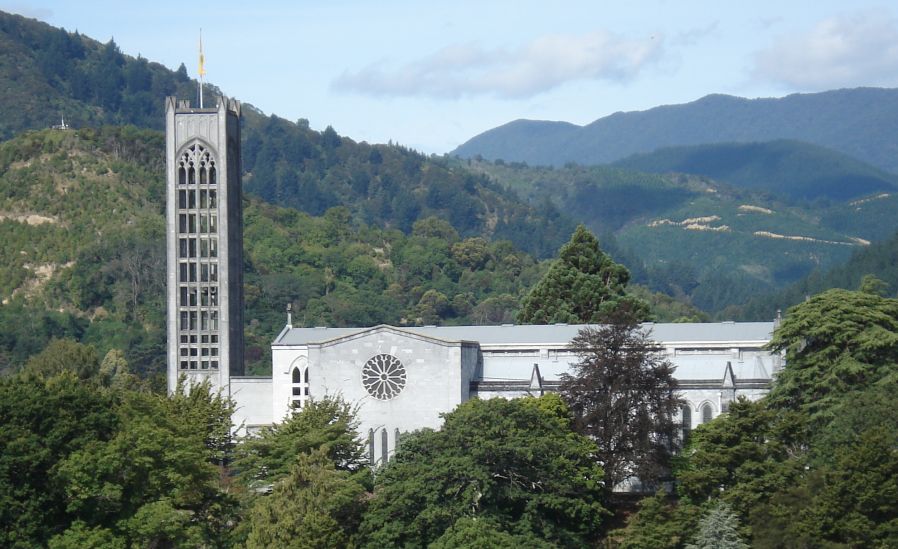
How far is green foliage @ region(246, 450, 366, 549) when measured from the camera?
57.8m

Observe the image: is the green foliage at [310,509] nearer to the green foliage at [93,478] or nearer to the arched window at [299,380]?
the green foliage at [93,478]

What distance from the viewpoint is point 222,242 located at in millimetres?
87812

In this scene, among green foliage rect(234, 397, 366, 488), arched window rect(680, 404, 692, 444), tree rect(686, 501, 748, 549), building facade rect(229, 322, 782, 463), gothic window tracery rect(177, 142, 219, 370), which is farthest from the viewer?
gothic window tracery rect(177, 142, 219, 370)

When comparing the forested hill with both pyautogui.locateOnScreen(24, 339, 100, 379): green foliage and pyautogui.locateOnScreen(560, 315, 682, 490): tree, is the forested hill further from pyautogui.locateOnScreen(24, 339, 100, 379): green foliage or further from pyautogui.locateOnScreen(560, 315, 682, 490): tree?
pyautogui.locateOnScreen(560, 315, 682, 490): tree

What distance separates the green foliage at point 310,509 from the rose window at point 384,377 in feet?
42.2

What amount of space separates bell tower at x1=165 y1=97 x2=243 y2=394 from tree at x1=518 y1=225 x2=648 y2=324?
57.3 feet

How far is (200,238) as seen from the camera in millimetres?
88188

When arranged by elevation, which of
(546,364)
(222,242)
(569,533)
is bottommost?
(569,533)

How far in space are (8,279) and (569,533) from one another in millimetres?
98149

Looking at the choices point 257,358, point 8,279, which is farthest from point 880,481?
point 8,279

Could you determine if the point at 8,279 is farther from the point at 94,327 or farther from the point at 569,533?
the point at 569,533

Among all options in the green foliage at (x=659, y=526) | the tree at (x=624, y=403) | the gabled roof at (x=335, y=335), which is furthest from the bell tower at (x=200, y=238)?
the green foliage at (x=659, y=526)

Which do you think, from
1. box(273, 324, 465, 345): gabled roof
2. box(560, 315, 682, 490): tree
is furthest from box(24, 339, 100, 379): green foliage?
box(560, 315, 682, 490): tree

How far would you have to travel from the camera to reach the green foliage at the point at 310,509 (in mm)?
57750
